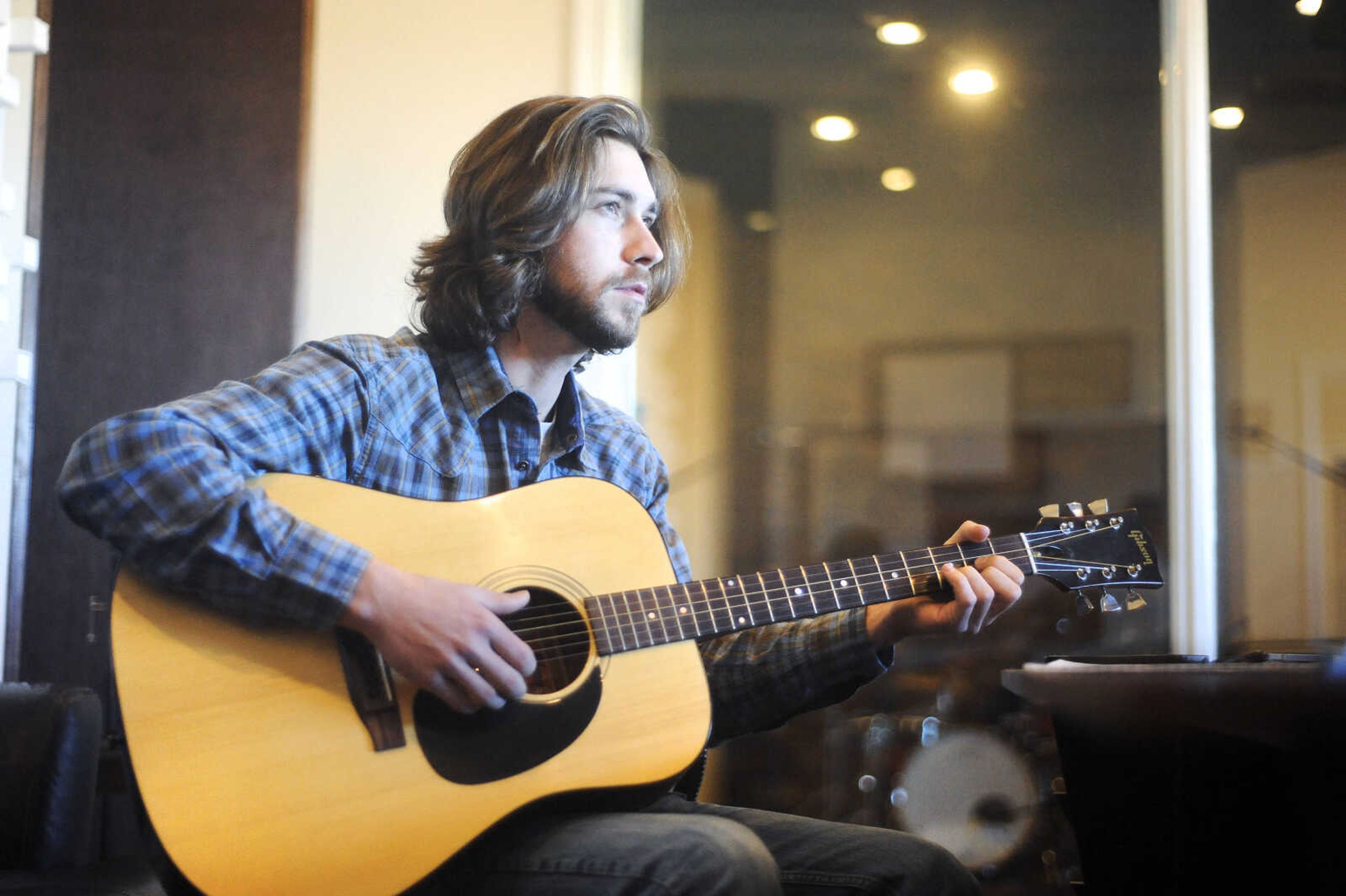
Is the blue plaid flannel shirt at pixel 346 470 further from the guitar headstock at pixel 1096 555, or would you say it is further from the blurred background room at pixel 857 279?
the blurred background room at pixel 857 279

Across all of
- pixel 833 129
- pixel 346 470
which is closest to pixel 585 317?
pixel 346 470

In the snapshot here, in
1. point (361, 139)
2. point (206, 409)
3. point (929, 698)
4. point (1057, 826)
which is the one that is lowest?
point (1057, 826)

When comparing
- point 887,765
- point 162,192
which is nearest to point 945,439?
point 887,765

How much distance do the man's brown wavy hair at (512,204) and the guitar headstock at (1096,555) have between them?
2.54ft

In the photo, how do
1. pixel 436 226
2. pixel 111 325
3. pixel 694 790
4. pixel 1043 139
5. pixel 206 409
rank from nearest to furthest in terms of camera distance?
pixel 206 409 → pixel 694 790 → pixel 111 325 → pixel 436 226 → pixel 1043 139

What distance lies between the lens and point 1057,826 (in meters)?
2.59

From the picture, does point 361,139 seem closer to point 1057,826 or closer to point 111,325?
point 111,325

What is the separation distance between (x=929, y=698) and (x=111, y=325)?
6.33ft

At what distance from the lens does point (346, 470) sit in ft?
4.70

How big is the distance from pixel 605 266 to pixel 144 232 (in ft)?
3.73

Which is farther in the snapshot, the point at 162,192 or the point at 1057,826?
the point at 1057,826

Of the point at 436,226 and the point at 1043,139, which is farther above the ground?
the point at 1043,139

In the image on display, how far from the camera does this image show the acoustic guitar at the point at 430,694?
3.77 ft

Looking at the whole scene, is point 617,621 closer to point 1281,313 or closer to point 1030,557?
point 1030,557
